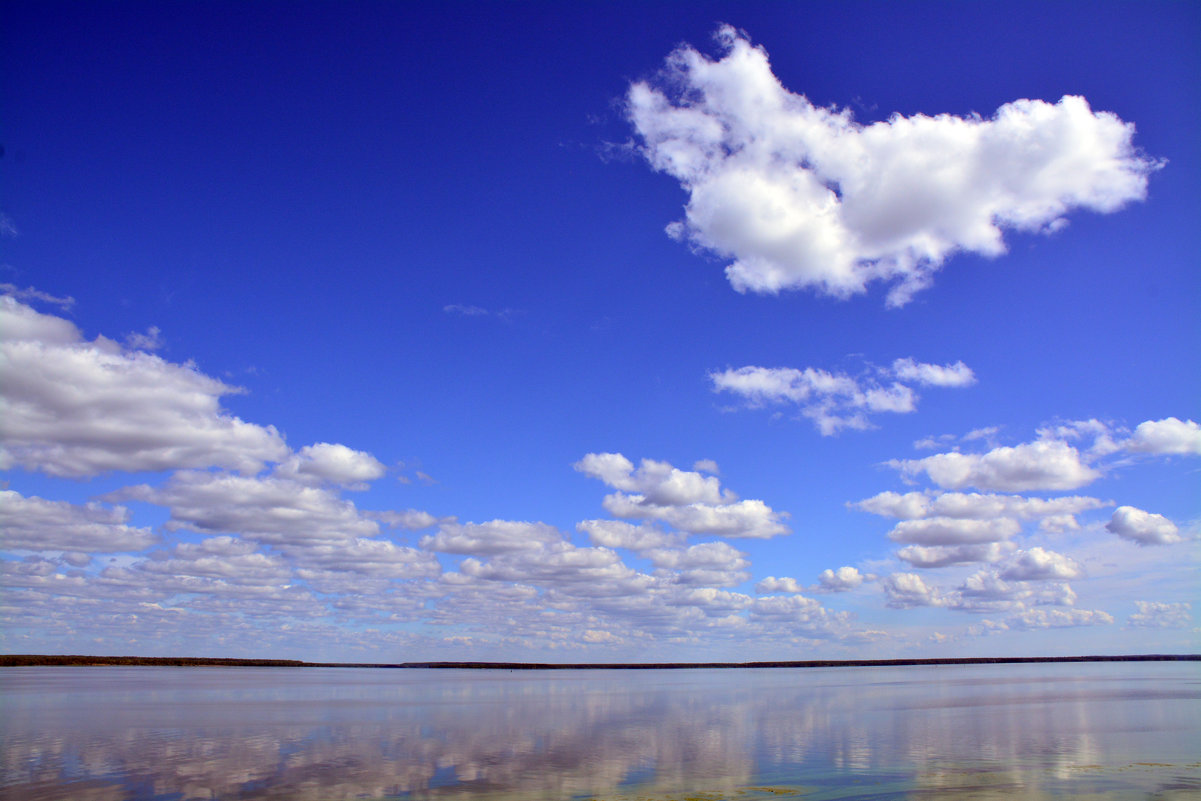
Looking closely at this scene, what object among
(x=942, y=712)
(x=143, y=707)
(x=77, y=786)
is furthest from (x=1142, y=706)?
(x=143, y=707)

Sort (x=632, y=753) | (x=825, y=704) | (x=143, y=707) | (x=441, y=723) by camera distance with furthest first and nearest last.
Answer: (x=825, y=704) < (x=143, y=707) < (x=441, y=723) < (x=632, y=753)

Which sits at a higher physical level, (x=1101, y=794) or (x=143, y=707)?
(x=1101, y=794)

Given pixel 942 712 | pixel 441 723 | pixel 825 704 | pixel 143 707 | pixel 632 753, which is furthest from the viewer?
pixel 825 704

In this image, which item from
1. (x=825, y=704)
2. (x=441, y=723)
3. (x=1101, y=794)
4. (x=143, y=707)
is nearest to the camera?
(x=1101, y=794)

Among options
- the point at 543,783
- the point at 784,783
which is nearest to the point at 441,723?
the point at 543,783

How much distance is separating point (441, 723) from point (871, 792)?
1187 inches

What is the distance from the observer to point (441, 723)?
46875 mm

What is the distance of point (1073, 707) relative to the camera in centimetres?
6103

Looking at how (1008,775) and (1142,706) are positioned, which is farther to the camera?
(1142,706)

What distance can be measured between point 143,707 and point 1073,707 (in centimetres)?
7180

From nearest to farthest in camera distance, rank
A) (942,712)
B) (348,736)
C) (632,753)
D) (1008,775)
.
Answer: (1008,775) → (632,753) → (348,736) → (942,712)

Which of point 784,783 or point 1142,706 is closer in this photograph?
point 784,783

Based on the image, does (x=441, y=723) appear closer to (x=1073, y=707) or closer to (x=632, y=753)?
(x=632, y=753)

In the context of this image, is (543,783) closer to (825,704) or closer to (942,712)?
(942,712)
